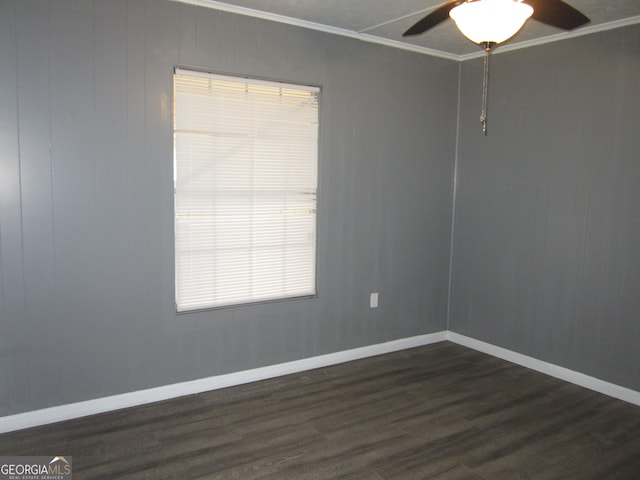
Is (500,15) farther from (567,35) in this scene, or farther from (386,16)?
(567,35)

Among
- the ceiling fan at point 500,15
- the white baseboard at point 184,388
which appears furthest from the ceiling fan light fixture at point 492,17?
the white baseboard at point 184,388

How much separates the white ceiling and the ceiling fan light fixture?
50.2 inches

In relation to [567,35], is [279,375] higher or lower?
lower

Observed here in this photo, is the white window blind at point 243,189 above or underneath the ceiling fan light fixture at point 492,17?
underneath

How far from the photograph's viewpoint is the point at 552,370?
3.97 m

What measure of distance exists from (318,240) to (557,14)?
90.2 inches

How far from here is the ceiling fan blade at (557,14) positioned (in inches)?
79.9

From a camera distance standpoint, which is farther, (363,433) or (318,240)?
(318,240)

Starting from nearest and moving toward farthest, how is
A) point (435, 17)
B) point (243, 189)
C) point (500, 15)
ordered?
1. point (500, 15)
2. point (435, 17)
3. point (243, 189)

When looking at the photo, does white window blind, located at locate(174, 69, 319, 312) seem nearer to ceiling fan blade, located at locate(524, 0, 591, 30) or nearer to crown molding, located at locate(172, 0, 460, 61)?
crown molding, located at locate(172, 0, 460, 61)

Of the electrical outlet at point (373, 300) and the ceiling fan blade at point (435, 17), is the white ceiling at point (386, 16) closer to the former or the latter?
the ceiling fan blade at point (435, 17)

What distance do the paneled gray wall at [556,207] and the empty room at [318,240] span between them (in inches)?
0.6

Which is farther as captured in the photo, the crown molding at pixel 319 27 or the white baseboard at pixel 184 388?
the crown molding at pixel 319 27

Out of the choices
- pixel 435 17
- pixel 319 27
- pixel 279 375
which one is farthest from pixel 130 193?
pixel 435 17
